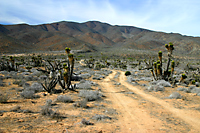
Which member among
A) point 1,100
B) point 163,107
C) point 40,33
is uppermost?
point 40,33

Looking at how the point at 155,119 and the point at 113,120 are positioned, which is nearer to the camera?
the point at 113,120

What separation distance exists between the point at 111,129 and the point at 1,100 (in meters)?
6.47

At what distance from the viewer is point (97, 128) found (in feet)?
17.2

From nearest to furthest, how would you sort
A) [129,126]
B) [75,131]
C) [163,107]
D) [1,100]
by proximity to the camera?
[75,131] < [129,126] < [1,100] < [163,107]

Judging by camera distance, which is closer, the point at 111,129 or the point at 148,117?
the point at 111,129

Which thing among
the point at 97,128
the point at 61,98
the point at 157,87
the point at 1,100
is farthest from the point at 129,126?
the point at 157,87

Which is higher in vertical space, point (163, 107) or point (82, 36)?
point (82, 36)

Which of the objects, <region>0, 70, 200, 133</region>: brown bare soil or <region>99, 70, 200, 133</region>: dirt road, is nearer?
<region>0, 70, 200, 133</region>: brown bare soil

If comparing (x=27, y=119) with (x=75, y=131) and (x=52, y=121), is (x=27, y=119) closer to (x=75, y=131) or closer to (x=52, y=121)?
(x=52, y=121)

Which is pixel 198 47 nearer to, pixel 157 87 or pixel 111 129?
pixel 157 87

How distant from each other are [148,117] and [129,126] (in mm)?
1536

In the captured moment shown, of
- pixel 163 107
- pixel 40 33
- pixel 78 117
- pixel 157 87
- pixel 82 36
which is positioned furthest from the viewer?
pixel 82 36

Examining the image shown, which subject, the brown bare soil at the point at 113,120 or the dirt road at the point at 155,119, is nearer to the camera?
the brown bare soil at the point at 113,120

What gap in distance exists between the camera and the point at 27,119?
554cm
